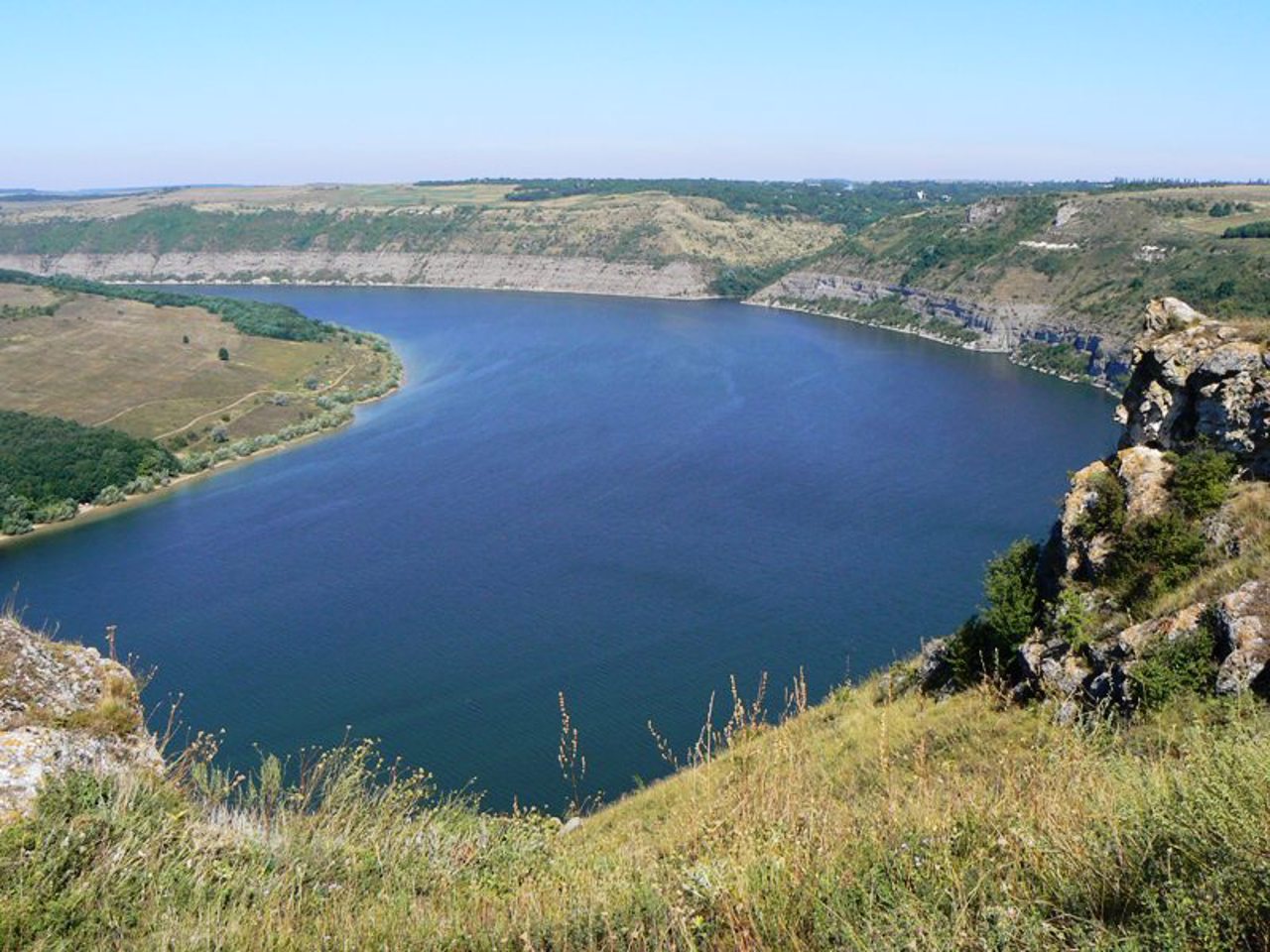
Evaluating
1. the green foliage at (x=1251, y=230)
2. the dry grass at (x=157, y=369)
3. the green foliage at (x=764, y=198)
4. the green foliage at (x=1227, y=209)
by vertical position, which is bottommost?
the dry grass at (x=157, y=369)

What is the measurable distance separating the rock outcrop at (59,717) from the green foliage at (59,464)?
3321cm

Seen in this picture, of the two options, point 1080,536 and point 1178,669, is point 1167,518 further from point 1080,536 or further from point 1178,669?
point 1178,669

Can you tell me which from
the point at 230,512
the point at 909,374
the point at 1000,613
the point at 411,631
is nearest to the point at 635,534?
the point at 411,631

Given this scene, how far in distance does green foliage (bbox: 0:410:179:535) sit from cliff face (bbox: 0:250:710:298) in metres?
60.3

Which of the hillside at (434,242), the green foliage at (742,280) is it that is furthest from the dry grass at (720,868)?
the hillside at (434,242)

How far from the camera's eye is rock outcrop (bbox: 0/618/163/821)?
3883 mm

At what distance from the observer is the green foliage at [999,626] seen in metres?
10.1

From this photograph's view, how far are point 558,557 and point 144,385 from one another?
33.1 m

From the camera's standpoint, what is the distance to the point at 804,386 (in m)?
51.9

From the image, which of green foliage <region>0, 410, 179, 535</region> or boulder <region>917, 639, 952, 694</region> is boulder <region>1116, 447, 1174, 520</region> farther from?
green foliage <region>0, 410, 179, 535</region>

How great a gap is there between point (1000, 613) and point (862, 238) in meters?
85.9

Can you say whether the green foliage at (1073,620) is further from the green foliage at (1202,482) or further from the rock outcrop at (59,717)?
the rock outcrop at (59,717)

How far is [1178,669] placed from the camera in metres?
7.05

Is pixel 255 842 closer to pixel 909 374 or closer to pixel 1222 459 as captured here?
pixel 1222 459
